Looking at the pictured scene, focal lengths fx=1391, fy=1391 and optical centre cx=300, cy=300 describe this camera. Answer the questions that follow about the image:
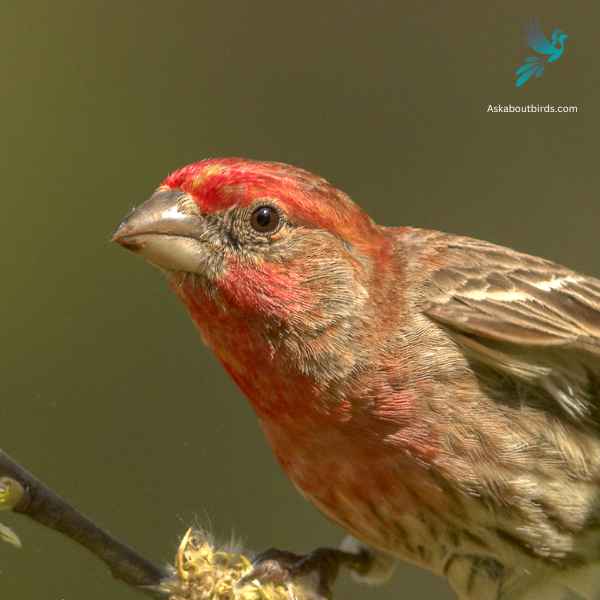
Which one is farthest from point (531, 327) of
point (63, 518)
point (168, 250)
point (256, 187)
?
point (63, 518)

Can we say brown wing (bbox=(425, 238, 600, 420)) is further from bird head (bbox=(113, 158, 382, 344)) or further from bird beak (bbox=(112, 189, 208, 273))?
bird beak (bbox=(112, 189, 208, 273))

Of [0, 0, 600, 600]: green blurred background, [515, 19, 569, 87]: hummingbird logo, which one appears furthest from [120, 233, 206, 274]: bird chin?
[515, 19, 569, 87]: hummingbird logo

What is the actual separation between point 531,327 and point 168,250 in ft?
4.09

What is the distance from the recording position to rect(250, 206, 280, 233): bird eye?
14.8 feet

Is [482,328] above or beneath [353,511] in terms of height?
above

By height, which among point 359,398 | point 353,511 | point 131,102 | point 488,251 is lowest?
point 353,511

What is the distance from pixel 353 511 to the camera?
473cm

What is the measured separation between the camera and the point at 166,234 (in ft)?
14.3

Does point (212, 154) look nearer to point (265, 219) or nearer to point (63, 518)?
point (265, 219)

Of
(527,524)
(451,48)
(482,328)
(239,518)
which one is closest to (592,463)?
(527,524)

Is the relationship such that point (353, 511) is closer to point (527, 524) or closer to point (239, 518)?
point (527, 524)

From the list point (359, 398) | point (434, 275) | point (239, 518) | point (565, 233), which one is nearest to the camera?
point (359, 398)

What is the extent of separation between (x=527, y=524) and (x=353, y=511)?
58 centimetres

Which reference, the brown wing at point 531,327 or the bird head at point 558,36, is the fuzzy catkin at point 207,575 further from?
the bird head at point 558,36
